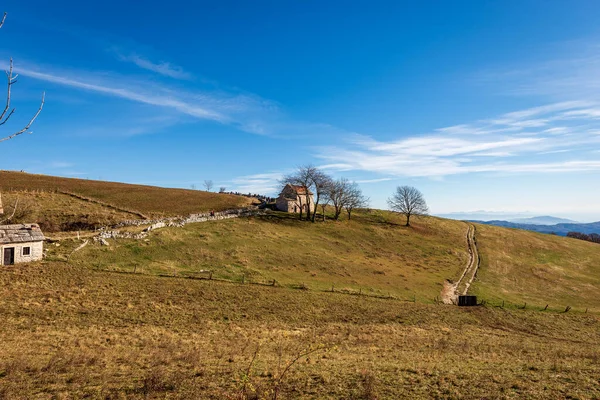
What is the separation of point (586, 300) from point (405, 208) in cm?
4950

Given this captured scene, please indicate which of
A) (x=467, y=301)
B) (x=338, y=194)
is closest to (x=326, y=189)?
(x=338, y=194)

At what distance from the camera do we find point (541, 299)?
51.3 m

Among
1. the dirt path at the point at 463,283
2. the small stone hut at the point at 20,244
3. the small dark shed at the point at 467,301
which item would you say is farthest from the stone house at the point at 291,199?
the small stone hut at the point at 20,244

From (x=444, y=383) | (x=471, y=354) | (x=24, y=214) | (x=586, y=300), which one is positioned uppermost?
(x=24, y=214)

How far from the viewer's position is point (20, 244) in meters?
37.0

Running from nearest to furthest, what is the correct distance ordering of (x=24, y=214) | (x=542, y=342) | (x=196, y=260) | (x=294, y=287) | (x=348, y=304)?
(x=542, y=342)
(x=348, y=304)
(x=294, y=287)
(x=196, y=260)
(x=24, y=214)

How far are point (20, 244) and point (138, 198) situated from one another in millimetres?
51978

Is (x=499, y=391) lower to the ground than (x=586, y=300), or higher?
higher

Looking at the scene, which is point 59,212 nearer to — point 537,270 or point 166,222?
point 166,222

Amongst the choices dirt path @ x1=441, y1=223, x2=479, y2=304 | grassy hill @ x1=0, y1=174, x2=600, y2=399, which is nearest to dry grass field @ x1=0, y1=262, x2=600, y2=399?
grassy hill @ x1=0, y1=174, x2=600, y2=399

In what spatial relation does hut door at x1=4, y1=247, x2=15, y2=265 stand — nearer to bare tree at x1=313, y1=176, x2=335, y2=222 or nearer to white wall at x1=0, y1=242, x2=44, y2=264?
white wall at x1=0, y1=242, x2=44, y2=264

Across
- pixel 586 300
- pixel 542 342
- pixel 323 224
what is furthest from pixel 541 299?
pixel 323 224

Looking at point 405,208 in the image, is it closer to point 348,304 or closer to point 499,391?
point 348,304

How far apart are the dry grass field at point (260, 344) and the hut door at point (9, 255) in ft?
7.30
